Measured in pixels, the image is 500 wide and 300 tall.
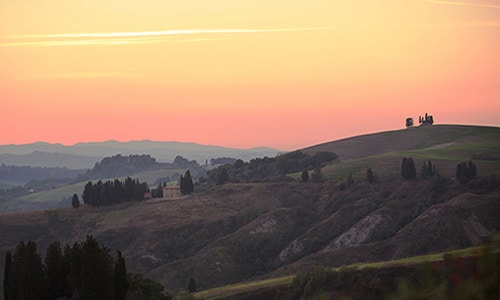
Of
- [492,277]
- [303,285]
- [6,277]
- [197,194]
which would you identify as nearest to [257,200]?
[197,194]

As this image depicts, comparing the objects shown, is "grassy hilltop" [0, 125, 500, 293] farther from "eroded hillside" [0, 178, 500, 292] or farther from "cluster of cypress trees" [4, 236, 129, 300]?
"cluster of cypress trees" [4, 236, 129, 300]

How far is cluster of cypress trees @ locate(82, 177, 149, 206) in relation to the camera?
7534 inches

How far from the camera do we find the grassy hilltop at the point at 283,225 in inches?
5379

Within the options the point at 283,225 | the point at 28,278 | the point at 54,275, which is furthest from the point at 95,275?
the point at 283,225

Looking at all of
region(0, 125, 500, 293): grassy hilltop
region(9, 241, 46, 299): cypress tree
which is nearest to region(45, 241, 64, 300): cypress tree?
region(9, 241, 46, 299): cypress tree

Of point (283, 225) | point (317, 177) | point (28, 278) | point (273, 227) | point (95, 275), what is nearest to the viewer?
point (95, 275)

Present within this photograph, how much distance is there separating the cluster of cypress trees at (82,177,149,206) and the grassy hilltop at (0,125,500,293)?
3859 millimetres

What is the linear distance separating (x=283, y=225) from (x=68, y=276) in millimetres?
97850

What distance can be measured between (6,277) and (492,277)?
70414mm

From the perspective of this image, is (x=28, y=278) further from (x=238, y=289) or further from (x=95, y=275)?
(x=238, y=289)

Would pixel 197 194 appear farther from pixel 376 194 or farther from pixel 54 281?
pixel 54 281

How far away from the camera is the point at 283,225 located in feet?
540

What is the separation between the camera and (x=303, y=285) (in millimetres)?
100062

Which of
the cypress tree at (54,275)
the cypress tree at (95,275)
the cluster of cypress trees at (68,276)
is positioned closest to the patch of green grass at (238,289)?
Answer: the cypress tree at (54,275)
